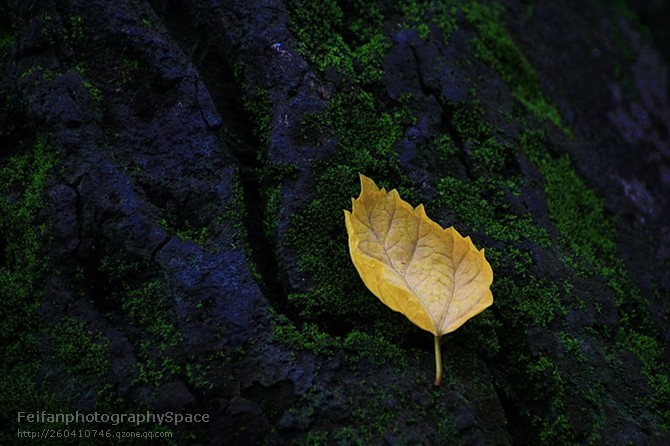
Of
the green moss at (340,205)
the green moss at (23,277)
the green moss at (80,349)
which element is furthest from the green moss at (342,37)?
the green moss at (80,349)

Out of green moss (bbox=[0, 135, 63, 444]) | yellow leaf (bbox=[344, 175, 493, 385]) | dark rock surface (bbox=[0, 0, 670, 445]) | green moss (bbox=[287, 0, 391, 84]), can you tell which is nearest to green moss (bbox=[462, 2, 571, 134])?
dark rock surface (bbox=[0, 0, 670, 445])

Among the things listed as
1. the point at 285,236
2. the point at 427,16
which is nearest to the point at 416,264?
the point at 285,236

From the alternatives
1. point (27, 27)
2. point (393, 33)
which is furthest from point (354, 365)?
point (27, 27)

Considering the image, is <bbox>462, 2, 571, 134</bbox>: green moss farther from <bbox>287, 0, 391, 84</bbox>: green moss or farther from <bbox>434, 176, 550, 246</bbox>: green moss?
<bbox>434, 176, 550, 246</bbox>: green moss

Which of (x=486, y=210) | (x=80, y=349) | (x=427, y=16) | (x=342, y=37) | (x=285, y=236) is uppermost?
(x=427, y=16)

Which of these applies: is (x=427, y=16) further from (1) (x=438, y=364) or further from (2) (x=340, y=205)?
(1) (x=438, y=364)

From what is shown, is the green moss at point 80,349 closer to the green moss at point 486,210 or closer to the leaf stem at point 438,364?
the leaf stem at point 438,364

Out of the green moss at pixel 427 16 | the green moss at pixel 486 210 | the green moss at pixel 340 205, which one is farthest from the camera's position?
the green moss at pixel 427 16

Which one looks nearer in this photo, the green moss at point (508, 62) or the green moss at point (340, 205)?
the green moss at point (340, 205)
